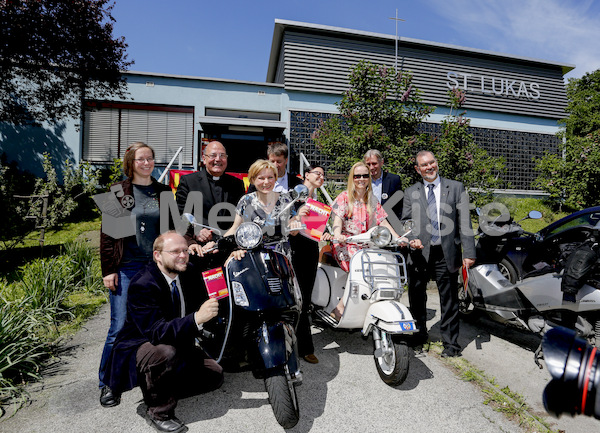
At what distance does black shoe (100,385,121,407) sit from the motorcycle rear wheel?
1.27 metres

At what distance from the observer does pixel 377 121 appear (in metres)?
8.13

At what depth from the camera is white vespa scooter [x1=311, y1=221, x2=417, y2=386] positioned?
287 centimetres

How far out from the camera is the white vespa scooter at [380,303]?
287 cm

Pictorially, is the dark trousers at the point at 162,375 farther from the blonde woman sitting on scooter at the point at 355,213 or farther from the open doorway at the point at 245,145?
the open doorway at the point at 245,145

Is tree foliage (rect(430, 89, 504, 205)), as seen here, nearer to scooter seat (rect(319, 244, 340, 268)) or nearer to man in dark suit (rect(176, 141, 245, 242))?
scooter seat (rect(319, 244, 340, 268))

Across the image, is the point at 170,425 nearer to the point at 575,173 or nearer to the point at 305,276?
the point at 305,276

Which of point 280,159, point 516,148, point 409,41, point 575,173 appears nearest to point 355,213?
point 280,159

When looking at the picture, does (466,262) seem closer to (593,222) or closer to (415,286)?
(415,286)

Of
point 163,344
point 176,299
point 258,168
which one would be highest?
point 258,168

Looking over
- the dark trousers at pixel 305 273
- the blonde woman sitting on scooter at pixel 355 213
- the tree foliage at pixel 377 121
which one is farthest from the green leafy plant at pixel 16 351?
the tree foliage at pixel 377 121

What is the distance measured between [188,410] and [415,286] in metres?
2.53

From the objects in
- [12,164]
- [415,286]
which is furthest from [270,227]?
[12,164]

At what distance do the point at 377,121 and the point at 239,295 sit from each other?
668 cm

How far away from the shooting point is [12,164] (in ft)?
39.8
